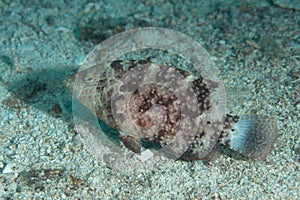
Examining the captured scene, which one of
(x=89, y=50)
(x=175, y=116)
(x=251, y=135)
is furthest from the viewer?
(x=89, y=50)

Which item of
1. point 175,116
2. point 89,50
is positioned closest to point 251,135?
point 175,116

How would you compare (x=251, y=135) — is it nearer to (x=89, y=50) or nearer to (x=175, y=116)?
(x=175, y=116)

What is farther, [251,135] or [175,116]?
[251,135]

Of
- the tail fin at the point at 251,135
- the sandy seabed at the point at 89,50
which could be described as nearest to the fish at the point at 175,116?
the tail fin at the point at 251,135

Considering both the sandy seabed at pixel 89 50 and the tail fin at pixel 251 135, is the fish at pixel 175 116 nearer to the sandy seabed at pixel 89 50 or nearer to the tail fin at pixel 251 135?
the tail fin at pixel 251 135

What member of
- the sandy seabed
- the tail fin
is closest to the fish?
the tail fin

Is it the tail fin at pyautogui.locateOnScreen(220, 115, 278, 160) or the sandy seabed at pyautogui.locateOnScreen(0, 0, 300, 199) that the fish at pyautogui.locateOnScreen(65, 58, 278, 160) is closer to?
the tail fin at pyautogui.locateOnScreen(220, 115, 278, 160)

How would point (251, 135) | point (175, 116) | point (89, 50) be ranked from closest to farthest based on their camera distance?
point (175, 116) < point (251, 135) < point (89, 50)

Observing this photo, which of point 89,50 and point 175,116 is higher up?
point 175,116
